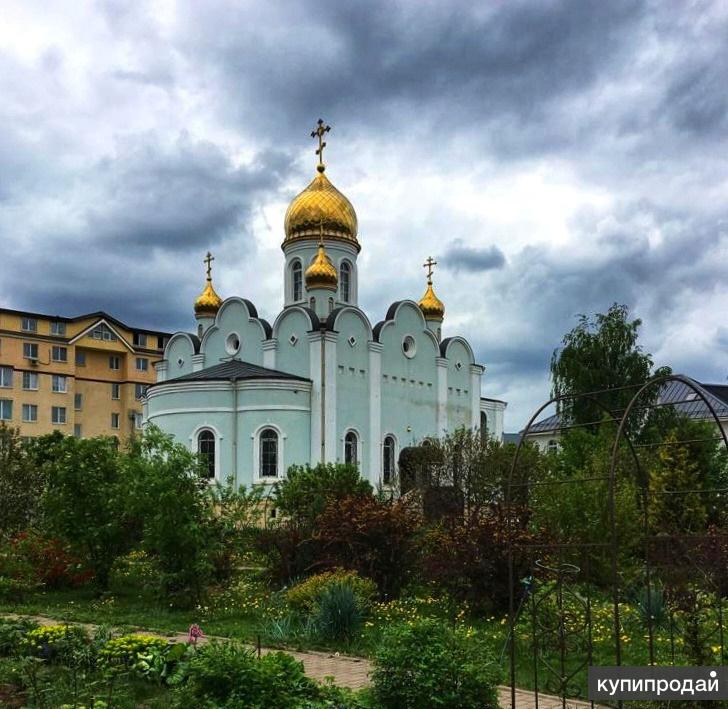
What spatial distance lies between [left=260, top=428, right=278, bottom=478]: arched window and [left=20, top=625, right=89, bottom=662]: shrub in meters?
18.8

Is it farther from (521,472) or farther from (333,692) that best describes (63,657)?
(521,472)

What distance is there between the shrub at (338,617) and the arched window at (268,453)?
1795cm

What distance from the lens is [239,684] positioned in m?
6.68

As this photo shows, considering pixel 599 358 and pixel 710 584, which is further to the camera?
pixel 599 358

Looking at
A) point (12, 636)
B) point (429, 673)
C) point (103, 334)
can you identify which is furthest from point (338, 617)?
point (103, 334)

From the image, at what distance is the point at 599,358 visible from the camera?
2836 centimetres

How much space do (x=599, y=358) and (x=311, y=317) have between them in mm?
9723

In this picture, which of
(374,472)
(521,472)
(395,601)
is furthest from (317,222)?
(395,601)

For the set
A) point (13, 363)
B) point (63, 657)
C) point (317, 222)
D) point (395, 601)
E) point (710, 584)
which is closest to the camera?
point (63, 657)

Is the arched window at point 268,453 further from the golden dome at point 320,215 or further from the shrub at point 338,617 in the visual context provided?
the shrub at point 338,617

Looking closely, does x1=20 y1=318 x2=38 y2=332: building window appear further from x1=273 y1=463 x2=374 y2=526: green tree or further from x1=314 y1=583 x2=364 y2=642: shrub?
x1=314 y1=583 x2=364 y2=642: shrub

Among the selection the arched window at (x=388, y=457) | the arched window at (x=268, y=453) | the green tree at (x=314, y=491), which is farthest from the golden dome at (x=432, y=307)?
the green tree at (x=314, y=491)

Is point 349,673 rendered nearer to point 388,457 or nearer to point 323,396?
point 323,396

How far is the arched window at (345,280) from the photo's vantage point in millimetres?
35375
